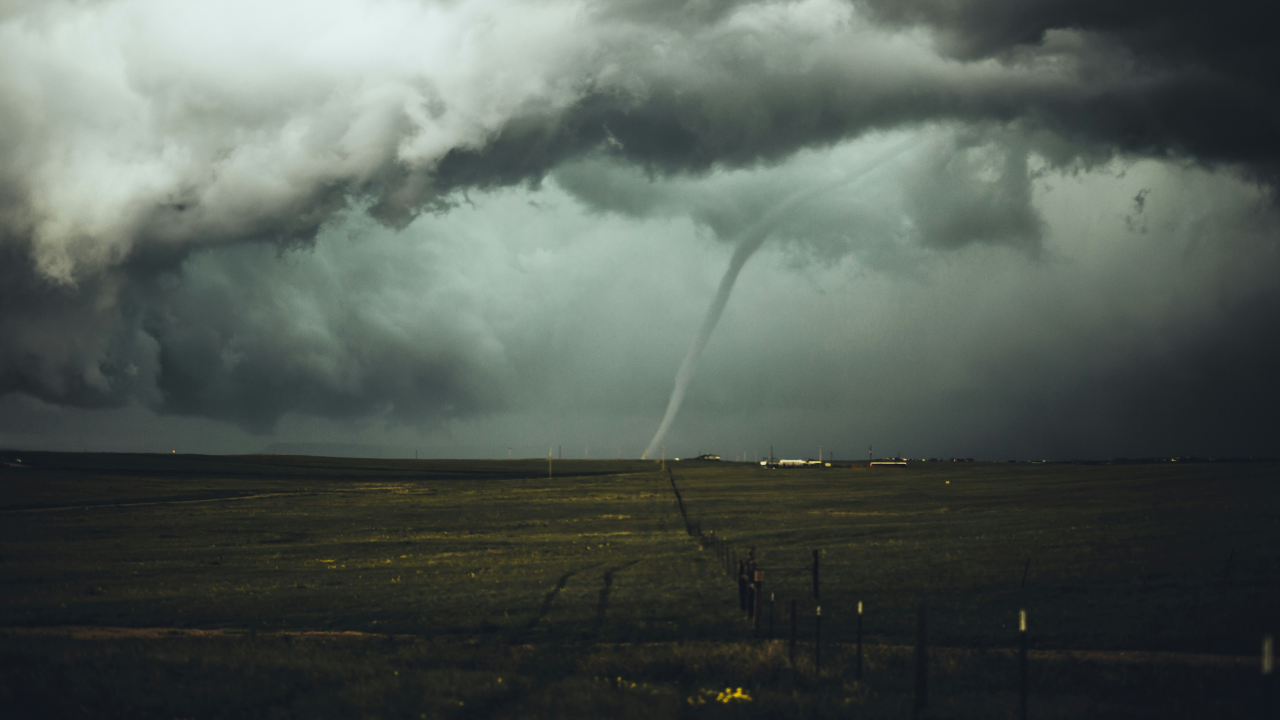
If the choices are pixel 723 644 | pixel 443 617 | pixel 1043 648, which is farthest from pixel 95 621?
pixel 1043 648

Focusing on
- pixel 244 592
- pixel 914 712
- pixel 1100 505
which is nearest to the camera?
pixel 914 712

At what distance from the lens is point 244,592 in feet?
132

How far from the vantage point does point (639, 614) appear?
3195cm

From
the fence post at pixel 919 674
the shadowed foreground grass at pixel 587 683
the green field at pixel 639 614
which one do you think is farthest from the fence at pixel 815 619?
the shadowed foreground grass at pixel 587 683

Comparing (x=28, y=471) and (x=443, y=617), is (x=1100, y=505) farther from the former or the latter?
(x=28, y=471)

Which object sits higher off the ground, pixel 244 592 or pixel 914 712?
pixel 914 712

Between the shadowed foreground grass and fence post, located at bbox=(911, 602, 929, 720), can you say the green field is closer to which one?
the shadowed foreground grass

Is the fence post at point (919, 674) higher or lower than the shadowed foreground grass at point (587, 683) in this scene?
higher

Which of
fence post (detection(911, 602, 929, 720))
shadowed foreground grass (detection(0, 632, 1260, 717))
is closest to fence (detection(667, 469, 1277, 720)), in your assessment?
fence post (detection(911, 602, 929, 720))

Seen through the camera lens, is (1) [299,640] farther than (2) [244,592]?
No

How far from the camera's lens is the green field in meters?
19.2

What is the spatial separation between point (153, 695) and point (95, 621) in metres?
17.3

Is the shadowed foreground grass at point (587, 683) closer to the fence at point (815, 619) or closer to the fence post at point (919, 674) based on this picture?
the fence at point (815, 619)

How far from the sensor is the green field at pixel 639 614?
19250 millimetres
